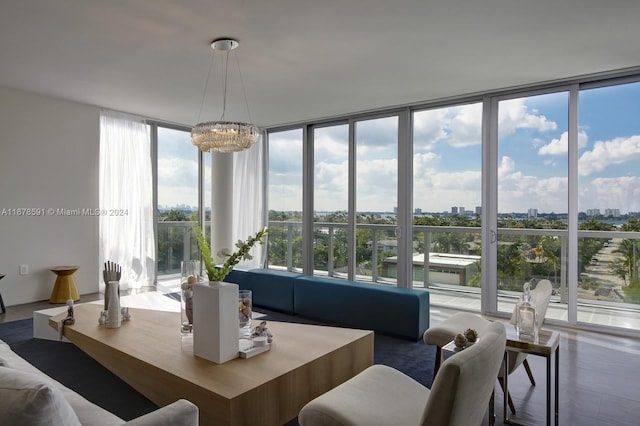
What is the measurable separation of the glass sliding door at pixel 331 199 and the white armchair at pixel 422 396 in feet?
13.7

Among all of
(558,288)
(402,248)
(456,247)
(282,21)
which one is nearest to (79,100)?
(282,21)

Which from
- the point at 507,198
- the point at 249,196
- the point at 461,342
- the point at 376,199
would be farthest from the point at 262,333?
the point at 249,196

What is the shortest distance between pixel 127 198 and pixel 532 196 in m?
5.22

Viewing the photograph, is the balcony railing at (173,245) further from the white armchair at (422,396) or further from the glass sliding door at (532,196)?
the white armchair at (422,396)

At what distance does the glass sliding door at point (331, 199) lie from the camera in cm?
610

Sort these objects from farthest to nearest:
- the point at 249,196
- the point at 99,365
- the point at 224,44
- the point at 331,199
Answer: the point at 249,196
the point at 331,199
the point at 224,44
the point at 99,365

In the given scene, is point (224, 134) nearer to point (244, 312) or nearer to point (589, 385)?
point (244, 312)

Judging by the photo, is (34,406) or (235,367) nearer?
(34,406)

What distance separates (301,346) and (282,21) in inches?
89.6

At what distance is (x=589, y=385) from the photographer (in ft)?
9.08

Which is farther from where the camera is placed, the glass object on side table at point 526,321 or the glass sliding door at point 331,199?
the glass sliding door at point 331,199

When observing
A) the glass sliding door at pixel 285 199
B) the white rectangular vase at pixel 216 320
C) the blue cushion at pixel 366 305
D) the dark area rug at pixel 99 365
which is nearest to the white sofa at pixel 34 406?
the white rectangular vase at pixel 216 320

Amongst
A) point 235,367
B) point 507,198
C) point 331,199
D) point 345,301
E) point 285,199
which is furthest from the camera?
point 285,199

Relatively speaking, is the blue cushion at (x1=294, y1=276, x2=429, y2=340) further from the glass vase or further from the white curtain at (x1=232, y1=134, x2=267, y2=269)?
the white curtain at (x1=232, y1=134, x2=267, y2=269)
